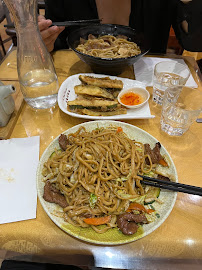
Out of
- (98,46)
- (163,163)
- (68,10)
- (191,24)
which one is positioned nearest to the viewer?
(163,163)

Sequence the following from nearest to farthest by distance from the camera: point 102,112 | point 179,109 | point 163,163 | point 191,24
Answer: point 163,163, point 179,109, point 102,112, point 191,24

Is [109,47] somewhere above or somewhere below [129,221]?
above

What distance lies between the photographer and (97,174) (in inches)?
44.8

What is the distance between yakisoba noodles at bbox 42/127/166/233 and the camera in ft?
3.42

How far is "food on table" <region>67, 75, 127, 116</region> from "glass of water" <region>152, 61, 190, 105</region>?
1.11ft

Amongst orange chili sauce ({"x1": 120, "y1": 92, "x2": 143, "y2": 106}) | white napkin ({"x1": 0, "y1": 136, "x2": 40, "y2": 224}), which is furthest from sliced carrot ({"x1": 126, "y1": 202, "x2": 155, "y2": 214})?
orange chili sauce ({"x1": 120, "y1": 92, "x2": 143, "y2": 106})

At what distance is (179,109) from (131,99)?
1.42 feet

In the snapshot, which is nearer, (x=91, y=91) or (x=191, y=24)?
(x=91, y=91)

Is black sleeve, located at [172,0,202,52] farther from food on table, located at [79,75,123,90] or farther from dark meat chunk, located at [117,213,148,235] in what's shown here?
dark meat chunk, located at [117,213,148,235]

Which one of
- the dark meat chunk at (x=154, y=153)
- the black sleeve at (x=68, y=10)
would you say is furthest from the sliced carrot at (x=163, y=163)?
the black sleeve at (x=68, y=10)

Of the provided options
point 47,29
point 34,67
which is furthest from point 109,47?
point 34,67

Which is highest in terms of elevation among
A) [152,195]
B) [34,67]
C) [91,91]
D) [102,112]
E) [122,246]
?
[34,67]

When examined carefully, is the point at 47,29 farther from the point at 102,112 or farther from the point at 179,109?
the point at 179,109

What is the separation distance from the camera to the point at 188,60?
2330 mm
